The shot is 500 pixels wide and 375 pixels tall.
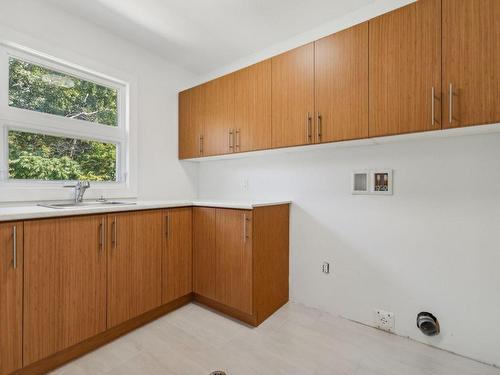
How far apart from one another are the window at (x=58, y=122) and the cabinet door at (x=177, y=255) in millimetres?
751

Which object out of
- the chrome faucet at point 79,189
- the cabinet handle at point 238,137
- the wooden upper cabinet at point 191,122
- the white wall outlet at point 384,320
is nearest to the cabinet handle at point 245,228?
the cabinet handle at point 238,137

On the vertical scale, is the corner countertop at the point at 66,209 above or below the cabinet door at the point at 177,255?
above

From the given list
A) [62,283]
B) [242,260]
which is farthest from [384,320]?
[62,283]

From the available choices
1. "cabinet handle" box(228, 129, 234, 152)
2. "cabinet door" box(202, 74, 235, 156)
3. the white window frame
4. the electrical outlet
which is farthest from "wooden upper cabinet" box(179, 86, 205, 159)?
the electrical outlet

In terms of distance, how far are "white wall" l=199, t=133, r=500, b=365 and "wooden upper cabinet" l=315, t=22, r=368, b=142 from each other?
368 millimetres

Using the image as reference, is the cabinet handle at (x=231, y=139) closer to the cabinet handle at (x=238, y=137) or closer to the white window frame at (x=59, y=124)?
the cabinet handle at (x=238, y=137)

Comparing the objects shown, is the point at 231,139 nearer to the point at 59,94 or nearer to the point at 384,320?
the point at 59,94

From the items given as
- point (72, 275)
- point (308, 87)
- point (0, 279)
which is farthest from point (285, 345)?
point (308, 87)

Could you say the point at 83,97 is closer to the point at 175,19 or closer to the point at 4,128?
the point at 4,128

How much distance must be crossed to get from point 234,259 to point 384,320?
1.20 meters

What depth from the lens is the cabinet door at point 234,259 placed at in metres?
1.98

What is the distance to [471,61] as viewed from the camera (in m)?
1.35

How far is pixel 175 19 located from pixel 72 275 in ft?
6.69

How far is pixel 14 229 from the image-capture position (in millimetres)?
1338
